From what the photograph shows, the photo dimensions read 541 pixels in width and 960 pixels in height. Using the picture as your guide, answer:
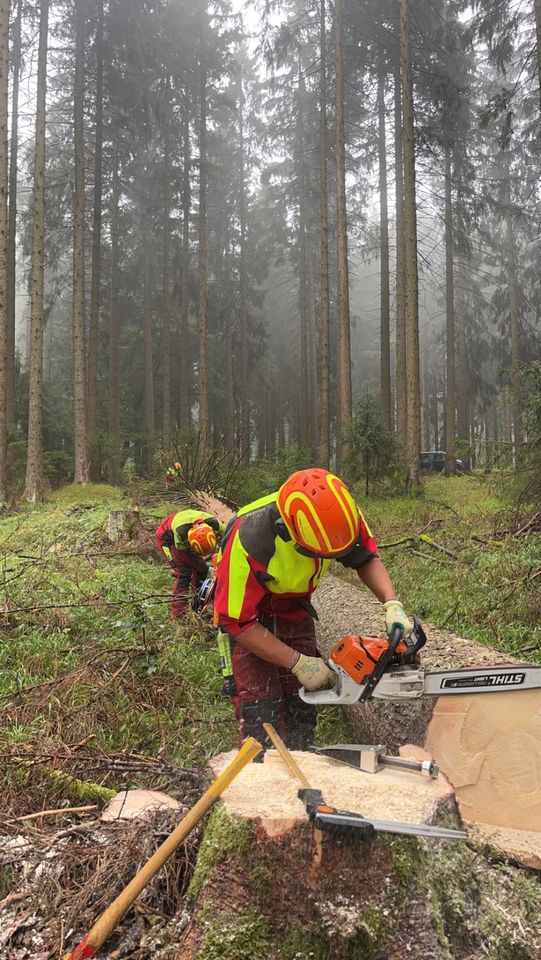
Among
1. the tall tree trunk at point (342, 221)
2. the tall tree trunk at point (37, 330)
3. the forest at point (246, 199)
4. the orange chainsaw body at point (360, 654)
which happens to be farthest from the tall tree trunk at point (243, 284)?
the orange chainsaw body at point (360, 654)

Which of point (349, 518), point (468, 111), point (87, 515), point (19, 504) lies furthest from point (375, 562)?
point (468, 111)

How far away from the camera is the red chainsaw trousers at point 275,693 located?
2.91m

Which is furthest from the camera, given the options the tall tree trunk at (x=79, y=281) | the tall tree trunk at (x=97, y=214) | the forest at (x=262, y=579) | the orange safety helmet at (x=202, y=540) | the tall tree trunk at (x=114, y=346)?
the tall tree trunk at (x=114, y=346)

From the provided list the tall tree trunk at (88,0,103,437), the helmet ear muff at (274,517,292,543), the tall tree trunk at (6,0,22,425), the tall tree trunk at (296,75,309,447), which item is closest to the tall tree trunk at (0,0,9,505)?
the tall tree trunk at (6,0,22,425)

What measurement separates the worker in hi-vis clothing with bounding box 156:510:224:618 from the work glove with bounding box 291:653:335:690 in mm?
2712

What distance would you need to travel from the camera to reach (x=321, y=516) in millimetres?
2518

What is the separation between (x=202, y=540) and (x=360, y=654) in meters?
3.05

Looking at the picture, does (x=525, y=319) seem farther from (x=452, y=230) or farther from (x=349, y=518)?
(x=349, y=518)

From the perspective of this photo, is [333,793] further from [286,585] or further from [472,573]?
[472,573]

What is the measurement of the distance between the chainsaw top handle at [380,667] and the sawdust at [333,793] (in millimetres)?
342

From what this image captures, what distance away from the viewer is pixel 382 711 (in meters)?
3.16

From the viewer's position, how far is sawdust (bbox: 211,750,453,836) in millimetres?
1626

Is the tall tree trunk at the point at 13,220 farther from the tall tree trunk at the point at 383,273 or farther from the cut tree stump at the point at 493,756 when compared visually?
the cut tree stump at the point at 493,756

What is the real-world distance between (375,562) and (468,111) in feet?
60.8
